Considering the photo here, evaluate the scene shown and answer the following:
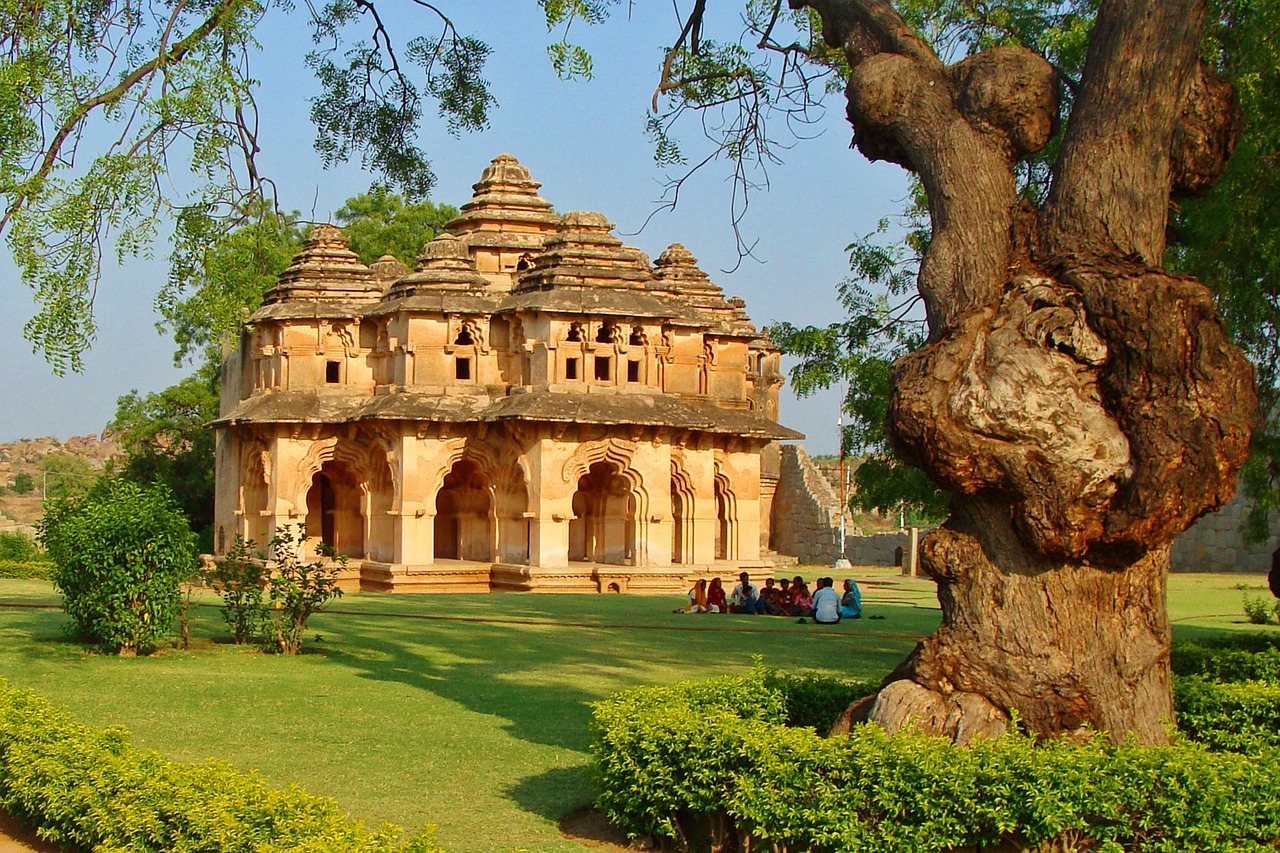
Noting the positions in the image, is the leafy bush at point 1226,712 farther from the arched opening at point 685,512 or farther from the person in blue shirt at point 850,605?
the arched opening at point 685,512

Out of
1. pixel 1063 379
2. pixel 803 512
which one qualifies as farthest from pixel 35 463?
pixel 1063 379

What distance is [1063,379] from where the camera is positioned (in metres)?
7.10

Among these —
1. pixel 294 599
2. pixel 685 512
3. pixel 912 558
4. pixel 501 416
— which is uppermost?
pixel 501 416

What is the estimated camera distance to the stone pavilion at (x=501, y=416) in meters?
27.2

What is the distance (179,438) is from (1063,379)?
39.1 metres

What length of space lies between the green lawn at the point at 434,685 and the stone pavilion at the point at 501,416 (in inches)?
215

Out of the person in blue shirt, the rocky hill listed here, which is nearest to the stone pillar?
the person in blue shirt

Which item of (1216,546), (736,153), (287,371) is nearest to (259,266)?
(736,153)

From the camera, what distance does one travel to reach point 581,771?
8805 mm

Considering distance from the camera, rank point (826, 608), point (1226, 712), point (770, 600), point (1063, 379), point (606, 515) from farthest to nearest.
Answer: point (606, 515), point (770, 600), point (826, 608), point (1226, 712), point (1063, 379)

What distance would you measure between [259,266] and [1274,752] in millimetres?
7024

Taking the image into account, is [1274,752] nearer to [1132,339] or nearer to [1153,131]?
[1132,339]

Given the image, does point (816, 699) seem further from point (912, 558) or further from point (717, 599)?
point (912, 558)

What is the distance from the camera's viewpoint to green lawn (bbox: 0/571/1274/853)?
27.7 feet
